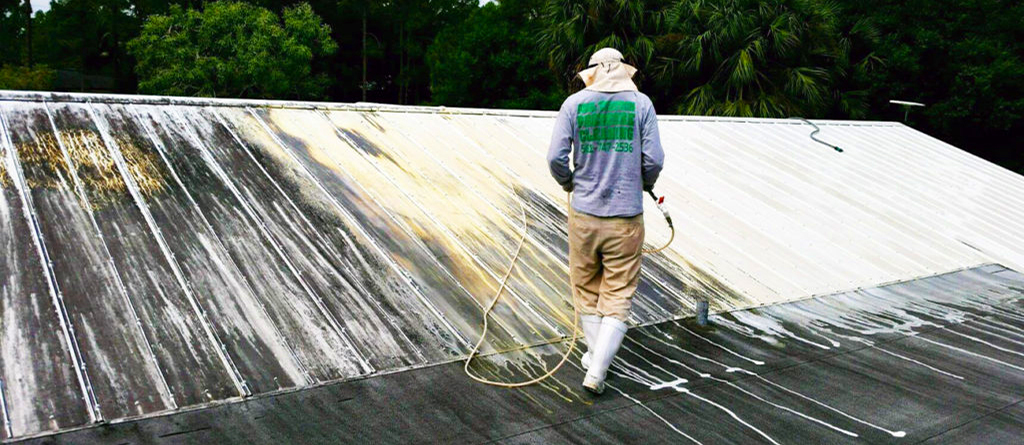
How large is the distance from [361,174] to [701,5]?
13.9m

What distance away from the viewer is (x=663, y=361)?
390cm

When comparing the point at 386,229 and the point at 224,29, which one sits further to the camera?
the point at 224,29

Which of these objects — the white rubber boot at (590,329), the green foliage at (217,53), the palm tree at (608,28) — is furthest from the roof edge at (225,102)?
the green foliage at (217,53)

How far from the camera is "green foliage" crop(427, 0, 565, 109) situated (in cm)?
3011

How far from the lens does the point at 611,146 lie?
371 cm

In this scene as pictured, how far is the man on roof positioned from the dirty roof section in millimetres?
559

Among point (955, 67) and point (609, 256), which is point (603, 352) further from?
point (955, 67)

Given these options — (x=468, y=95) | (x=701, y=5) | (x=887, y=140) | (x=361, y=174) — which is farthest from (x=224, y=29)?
(x=361, y=174)

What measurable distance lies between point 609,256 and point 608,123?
2.00 feet

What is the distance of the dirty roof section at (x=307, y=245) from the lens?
10.2ft

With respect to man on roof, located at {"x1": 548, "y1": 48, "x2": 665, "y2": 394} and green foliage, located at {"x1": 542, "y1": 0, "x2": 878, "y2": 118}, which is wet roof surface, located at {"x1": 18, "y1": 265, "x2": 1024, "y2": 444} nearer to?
man on roof, located at {"x1": 548, "y1": 48, "x2": 665, "y2": 394}

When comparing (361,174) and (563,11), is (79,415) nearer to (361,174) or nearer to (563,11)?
(361,174)

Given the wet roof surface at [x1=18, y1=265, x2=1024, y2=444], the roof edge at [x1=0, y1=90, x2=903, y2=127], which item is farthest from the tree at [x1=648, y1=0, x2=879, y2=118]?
the wet roof surface at [x1=18, y1=265, x2=1024, y2=444]

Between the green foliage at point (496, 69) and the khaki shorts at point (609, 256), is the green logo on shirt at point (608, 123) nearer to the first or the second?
the khaki shorts at point (609, 256)
